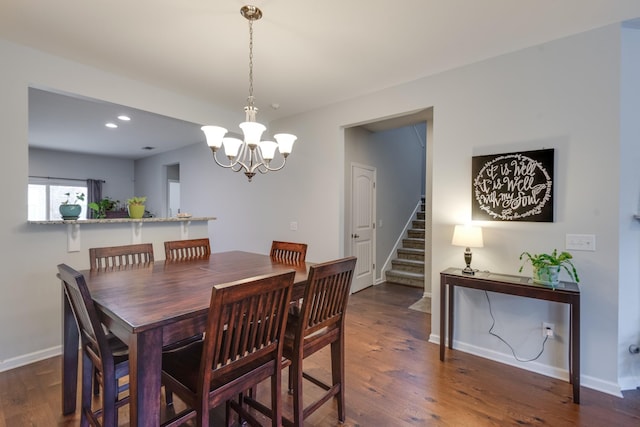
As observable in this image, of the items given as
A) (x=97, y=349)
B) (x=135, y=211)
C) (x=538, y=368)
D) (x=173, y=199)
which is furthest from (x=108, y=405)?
(x=173, y=199)

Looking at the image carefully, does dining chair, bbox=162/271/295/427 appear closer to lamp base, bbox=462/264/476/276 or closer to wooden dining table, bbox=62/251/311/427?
wooden dining table, bbox=62/251/311/427

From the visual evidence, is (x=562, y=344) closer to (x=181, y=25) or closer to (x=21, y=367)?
(x=181, y=25)

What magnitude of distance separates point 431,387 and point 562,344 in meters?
1.14

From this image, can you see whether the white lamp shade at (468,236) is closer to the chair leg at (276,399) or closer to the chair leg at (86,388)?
the chair leg at (276,399)

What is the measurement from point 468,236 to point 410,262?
287 cm

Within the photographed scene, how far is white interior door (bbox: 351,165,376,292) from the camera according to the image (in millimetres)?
4621

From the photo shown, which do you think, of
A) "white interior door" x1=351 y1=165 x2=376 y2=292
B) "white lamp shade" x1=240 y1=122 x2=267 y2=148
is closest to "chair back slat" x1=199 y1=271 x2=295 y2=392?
"white lamp shade" x1=240 y1=122 x2=267 y2=148

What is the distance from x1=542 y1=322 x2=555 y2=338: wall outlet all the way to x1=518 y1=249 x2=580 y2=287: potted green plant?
428 millimetres

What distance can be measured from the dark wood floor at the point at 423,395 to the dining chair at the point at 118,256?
943 mm

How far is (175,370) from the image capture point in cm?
145

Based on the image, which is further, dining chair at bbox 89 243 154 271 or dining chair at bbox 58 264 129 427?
dining chair at bbox 89 243 154 271

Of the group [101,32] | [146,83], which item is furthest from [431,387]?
[146,83]

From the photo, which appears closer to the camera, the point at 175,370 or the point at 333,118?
the point at 175,370

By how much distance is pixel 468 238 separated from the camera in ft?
8.58
